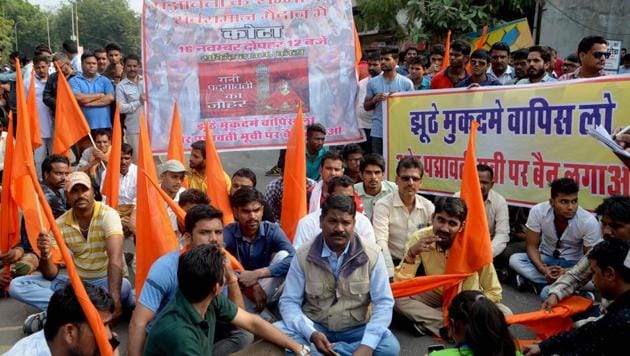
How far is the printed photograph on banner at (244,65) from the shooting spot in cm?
610

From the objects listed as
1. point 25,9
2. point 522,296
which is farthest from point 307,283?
point 25,9

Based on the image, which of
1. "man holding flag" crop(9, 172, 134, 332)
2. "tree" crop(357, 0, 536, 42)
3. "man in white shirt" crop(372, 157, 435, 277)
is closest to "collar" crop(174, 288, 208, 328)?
"man holding flag" crop(9, 172, 134, 332)

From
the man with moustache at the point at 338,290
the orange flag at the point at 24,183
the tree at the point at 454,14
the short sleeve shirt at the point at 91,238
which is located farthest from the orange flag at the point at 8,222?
the tree at the point at 454,14

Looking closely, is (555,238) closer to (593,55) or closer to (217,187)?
(593,55)

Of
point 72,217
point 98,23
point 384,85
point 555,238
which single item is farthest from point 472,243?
point 98,23

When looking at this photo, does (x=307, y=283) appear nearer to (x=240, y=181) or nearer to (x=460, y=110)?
(x=240, y=181)

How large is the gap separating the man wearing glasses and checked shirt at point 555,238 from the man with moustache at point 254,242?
6.26ft

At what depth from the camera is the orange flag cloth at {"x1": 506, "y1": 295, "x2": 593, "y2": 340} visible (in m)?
3.91

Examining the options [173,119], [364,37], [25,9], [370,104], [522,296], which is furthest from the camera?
[25,9]

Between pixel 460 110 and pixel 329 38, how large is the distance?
1.50 m

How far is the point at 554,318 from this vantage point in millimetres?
3939

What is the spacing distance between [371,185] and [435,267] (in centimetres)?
116

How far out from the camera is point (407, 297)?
14.2ft

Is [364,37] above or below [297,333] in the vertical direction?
above
